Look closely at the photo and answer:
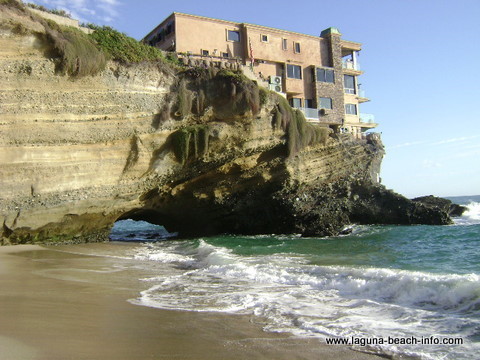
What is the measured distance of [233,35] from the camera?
2628cm

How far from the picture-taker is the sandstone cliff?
1369cm

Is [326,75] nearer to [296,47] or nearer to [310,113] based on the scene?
[296,47]

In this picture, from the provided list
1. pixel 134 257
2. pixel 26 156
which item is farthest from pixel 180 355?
pixel 26 156

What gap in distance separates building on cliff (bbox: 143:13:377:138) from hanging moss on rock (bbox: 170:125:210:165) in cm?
782

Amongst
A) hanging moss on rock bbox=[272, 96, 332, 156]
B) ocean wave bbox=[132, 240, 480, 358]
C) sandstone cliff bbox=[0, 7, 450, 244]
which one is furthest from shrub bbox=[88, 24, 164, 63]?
ocean wave bbox=[132, 240, 480, 358]

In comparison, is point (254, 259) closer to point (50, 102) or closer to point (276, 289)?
point (276, 289)

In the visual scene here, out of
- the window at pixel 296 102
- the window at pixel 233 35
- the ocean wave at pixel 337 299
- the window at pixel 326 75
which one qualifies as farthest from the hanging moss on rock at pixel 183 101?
the window at pixel 326 75

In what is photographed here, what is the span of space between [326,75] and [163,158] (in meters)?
17.2

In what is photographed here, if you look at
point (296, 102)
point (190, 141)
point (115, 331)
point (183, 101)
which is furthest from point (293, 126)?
point (115, 331)

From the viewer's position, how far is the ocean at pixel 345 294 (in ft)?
18.5

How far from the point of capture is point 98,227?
1814 cm

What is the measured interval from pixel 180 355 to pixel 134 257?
947 cm

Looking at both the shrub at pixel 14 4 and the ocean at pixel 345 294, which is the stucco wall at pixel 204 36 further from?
the ocean at pixel 345 294

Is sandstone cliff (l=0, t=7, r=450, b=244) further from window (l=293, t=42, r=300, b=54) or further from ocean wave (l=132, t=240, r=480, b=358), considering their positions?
window (l=293, t=42, r=300, b=54)
